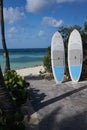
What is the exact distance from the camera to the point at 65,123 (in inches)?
245

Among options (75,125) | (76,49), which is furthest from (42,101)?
(76,49)

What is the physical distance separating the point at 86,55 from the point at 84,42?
55 centimetres

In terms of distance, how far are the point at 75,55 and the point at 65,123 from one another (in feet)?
18.2

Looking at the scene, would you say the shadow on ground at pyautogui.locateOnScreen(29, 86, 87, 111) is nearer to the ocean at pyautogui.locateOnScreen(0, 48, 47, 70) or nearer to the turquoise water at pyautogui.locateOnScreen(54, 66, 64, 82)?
the turquoise water at pyautogui.locateOnScreen(54, 66, 64, 82)

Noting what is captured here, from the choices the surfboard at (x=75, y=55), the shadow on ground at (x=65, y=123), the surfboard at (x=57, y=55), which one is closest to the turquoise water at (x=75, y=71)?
the surfboard at (x=75, y=55)

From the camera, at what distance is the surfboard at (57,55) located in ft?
37.6

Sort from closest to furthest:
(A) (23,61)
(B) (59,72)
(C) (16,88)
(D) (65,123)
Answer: (D) (65,123), (C) (16,88), (B) (59,72), (A) (23,61)

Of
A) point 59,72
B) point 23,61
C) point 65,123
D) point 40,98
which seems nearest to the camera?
point 65,123

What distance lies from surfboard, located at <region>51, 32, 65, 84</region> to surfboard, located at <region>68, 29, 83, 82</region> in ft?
1.03

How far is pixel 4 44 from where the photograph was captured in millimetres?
11141

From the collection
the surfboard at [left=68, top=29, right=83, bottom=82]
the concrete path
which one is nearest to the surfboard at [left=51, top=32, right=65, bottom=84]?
the surfboard at [left=68, top=29, right=83, bottom=82]

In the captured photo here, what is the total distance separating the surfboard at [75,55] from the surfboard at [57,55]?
31 centimetres

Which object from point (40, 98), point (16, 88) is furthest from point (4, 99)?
point (40, 98)

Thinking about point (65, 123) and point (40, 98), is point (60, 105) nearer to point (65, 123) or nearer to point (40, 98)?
point (40, 98)
